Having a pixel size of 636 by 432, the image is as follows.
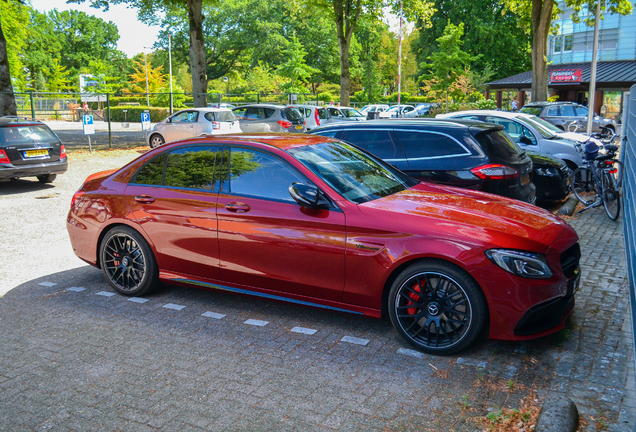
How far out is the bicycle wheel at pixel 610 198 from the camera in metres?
9.46

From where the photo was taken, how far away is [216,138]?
5.59 m

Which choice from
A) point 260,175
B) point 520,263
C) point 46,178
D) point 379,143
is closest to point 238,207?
point 260,175

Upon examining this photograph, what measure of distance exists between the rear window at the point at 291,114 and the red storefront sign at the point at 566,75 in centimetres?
2966

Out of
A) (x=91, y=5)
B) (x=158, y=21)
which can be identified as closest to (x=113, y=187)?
(x=91, y=5)

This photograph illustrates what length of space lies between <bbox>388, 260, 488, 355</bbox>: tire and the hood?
0.92 ft

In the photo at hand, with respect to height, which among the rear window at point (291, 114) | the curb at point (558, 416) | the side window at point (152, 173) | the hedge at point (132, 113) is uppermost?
the hedge at point (132, 113)

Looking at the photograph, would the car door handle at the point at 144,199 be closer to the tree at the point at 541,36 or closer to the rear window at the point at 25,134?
the rear window at the point at 25,134

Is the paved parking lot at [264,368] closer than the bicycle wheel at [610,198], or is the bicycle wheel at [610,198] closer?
the paved parking lot at [264,368]

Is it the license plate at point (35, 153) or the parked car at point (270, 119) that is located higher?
the parked car at point (270, 119)

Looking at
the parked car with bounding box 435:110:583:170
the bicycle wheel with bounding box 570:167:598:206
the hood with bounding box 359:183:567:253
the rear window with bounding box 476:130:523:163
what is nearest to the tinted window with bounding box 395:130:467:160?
the rear window with bounding box 476:130:523:163

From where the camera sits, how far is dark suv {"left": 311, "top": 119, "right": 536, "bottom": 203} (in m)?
7.37

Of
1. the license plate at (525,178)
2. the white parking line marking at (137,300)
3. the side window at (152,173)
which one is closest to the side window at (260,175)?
the side window at (152,173)

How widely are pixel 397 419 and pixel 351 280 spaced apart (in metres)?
1.36

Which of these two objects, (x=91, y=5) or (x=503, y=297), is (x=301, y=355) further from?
(x=91, y=5)
